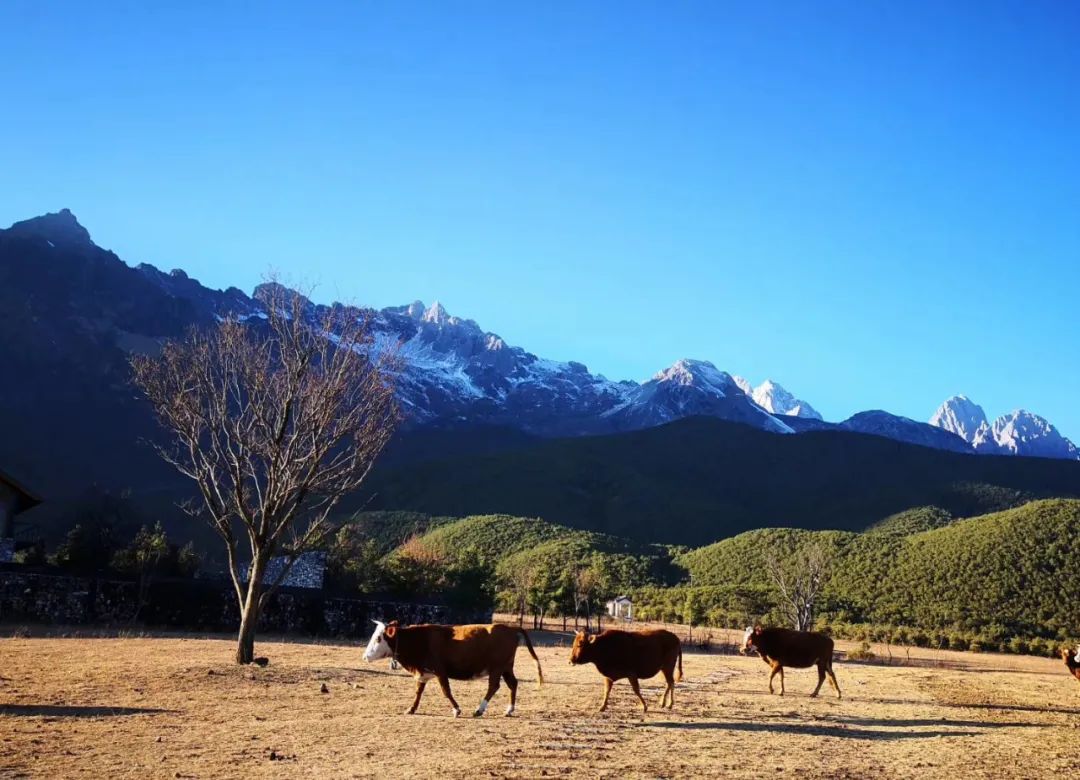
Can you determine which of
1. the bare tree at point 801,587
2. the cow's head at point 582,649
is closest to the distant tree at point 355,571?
the bare tree at point 801,587

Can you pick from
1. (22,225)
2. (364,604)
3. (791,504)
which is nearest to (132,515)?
(364,604)

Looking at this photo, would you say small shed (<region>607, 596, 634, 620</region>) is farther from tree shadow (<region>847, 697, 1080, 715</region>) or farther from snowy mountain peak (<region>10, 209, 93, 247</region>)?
snowy mountain peak (<region>10, 209, 93, 247</region>)

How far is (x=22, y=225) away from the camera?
498 feet

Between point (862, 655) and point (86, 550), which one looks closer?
point (86, 550)

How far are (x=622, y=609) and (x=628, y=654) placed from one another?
41.3 m

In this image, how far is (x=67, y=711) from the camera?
10.9m

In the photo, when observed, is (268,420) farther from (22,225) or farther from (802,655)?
(22,225)

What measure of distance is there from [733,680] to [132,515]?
131 ft

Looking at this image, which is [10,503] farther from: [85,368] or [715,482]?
[85,368]

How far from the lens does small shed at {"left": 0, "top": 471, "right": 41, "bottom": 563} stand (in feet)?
107

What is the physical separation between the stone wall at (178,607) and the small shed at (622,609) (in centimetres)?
1971

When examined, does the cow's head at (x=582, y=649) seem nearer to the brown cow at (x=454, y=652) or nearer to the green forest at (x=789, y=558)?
the brown cow at (x=454, y=652)

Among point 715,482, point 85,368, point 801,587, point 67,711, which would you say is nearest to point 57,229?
point 85,368

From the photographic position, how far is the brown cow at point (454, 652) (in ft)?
40.2
